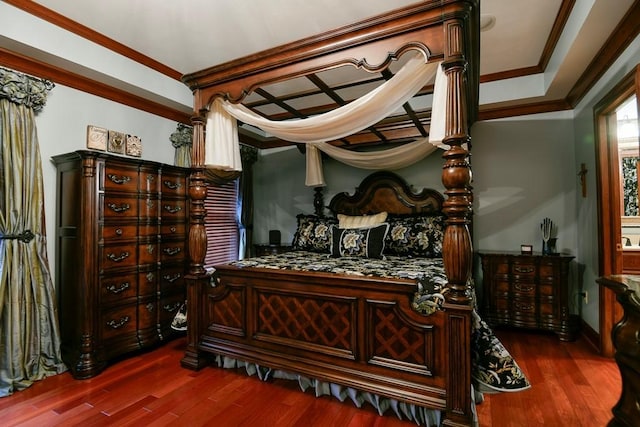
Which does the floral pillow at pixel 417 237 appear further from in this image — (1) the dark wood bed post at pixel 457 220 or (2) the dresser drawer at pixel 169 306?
(2) the dresser drawer at pixel 169 306

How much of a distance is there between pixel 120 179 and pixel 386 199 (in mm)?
2881

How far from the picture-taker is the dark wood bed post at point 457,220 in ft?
5.44

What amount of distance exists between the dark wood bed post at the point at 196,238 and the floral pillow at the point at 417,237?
1917 mm

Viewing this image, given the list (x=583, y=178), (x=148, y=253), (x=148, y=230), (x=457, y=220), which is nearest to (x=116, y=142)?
(x=148, y=230)

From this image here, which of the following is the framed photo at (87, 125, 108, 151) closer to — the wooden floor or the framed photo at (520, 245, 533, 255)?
the wooden floor

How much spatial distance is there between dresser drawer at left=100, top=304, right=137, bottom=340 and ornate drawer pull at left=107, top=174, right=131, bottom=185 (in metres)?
1.07

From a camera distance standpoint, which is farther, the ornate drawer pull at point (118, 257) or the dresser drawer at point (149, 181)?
the dresser drawer at point (149, 181)

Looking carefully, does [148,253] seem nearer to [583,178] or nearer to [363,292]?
[363,292]

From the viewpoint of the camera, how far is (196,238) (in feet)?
8.48

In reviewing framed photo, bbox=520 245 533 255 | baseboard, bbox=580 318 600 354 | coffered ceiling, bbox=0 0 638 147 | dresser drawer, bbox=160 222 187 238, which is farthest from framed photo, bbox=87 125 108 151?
baseboard, bbox=580 318 600 354

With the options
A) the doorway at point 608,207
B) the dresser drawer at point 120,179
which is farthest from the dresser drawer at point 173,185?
the doorway at point 608,207

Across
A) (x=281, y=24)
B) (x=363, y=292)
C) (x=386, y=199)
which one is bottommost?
(x=363, y=292)

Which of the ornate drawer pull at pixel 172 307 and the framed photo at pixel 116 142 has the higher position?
the framed photo at pixel 116 142

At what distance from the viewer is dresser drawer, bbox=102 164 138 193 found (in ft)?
8.70
